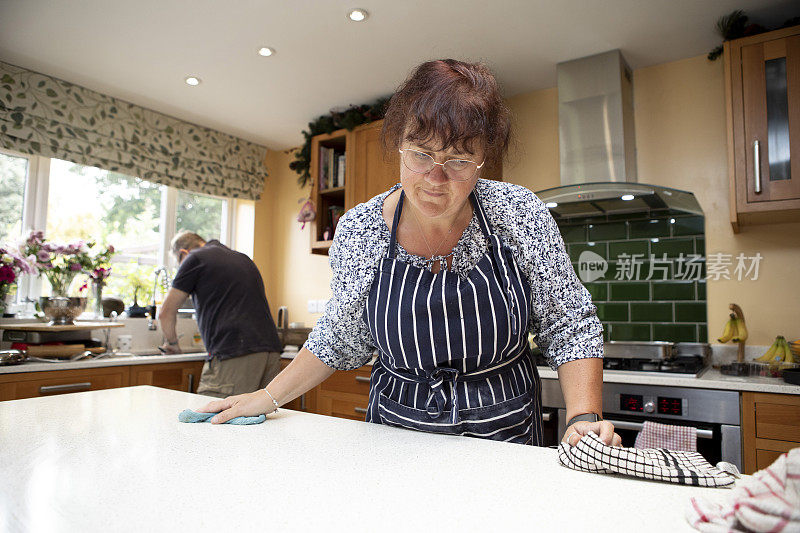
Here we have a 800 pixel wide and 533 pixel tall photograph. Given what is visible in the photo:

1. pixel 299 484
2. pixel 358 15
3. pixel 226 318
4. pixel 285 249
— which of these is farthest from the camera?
pixel 285 249

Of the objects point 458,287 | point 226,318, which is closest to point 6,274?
point 226,318

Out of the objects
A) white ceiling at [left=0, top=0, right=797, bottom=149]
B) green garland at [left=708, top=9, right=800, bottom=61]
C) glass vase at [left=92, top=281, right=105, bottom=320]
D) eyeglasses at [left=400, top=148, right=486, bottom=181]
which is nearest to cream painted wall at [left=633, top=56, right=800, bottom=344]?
white ceiling at [left=0, top=0, right=797, bottom=149]

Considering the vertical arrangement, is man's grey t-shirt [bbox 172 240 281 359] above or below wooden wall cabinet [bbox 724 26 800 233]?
below

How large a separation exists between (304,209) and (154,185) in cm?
109

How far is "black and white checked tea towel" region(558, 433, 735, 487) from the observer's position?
70 cm

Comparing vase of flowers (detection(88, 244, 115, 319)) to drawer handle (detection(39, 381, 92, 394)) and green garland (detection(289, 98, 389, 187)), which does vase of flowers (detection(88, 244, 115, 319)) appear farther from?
green garland (detection(289, 98, 389, 187))

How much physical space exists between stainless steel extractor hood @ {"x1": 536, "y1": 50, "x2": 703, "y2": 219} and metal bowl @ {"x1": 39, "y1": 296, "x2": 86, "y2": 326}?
2504 mm

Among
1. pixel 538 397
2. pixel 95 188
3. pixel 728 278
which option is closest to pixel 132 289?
pixel 95 188

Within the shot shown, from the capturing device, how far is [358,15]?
2.57 metres

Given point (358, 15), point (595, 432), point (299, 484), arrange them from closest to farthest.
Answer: point (299, 484) → point (595, 432) → point (358, 15)

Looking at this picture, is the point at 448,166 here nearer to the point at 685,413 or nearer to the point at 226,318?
the point at 685,413

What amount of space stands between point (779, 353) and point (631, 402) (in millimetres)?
738

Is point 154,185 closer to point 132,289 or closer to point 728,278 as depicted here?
point 132,289

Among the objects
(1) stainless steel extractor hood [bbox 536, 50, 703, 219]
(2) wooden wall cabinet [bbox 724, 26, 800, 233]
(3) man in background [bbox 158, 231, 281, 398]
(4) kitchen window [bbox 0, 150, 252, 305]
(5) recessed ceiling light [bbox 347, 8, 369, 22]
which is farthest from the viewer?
(4) kitchen window [bbox 0, 150, 252, 305]
